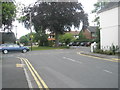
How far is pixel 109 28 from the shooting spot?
28016mm

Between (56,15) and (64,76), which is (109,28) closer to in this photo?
(64,76)

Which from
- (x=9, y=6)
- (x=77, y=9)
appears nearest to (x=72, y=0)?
(x=77, y=9)


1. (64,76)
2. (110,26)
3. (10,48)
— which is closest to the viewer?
(64,76)

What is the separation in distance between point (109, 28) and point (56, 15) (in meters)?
21.8

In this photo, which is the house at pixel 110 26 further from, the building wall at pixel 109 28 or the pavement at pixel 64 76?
the pavement at pixel 64 76

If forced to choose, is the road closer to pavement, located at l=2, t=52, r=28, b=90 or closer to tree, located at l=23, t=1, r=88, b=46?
pavement, located at l=2, t=52, r=28, b=90

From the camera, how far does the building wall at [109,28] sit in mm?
26453

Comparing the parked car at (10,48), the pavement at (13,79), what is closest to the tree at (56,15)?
the parked car at (10,48)

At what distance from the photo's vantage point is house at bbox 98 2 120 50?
86.0 feet

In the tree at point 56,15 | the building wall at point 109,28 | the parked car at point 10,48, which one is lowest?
the parked car at point 10,48

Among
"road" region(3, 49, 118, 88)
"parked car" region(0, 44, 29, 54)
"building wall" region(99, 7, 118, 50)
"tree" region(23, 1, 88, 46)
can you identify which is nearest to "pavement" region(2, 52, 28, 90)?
"road" region(3, 49, 118, 88)

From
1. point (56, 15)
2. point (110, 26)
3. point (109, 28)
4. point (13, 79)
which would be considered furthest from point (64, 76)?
point (56, 15)

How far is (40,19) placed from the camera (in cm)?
4756

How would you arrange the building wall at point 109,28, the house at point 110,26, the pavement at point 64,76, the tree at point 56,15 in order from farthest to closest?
1. the tree at point 56,15
2. the building wall at point 109,28
3. the house at point 110,26
4. the pavement at point 64,76
